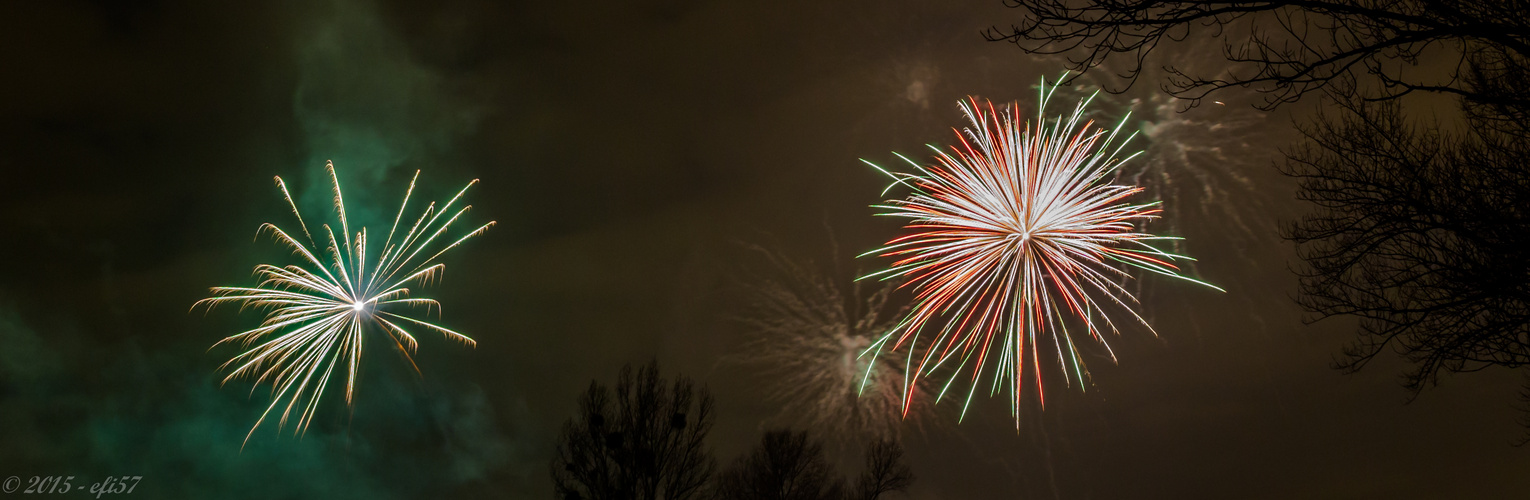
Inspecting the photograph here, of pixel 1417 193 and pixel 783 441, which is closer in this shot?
pixel 1417 193

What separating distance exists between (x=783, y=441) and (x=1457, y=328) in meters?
26.5

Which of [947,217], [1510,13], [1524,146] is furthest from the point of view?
[947,217]

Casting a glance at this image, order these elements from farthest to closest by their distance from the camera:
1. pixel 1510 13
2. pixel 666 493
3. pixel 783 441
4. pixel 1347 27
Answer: pixel 783 441, pixel 666 493, pixel 1510 13, pixel 1347 27

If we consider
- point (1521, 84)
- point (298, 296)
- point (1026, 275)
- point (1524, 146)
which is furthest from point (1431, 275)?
point (298, 296)

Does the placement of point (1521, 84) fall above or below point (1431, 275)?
above

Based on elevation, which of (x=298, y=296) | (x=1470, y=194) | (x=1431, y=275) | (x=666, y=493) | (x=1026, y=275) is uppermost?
(x=298, y=296)

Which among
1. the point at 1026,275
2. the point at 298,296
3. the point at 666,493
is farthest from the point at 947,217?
the point at 298,296

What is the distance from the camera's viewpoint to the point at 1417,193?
9.45 metres

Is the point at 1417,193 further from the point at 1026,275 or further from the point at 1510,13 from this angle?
the point at 1026,275

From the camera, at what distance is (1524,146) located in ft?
30.9

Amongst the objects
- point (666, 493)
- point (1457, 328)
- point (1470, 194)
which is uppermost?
point (666, 493)

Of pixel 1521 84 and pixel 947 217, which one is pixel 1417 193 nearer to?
pixel 1521 84

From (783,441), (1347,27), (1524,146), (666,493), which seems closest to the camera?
(1347,27)

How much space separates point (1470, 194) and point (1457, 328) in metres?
1.45
